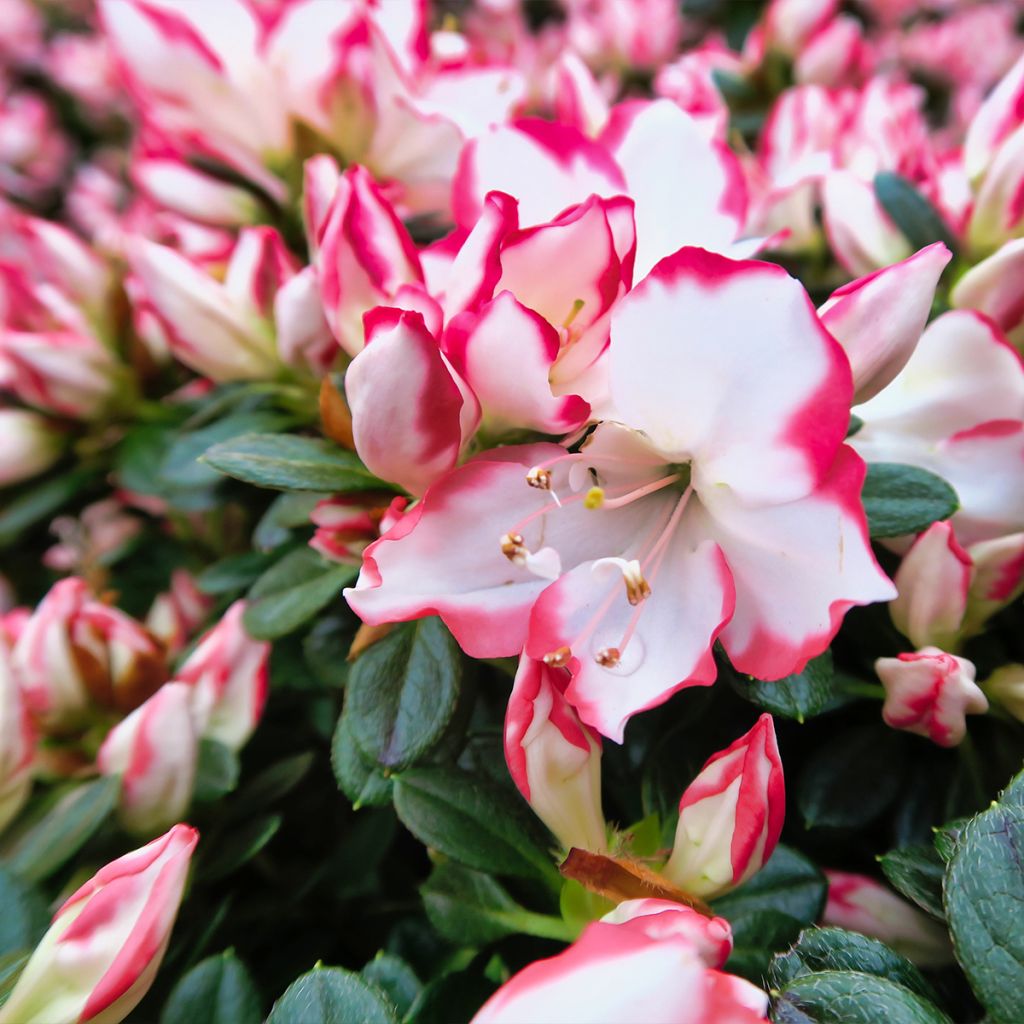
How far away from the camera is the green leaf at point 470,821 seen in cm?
53

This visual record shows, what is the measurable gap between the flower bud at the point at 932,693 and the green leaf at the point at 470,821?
223 millimetres

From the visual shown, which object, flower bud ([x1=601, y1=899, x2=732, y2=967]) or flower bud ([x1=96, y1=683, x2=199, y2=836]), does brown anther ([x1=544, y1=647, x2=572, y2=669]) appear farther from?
flower bud ([x1=96, y1=683, x2=199, y2=836])

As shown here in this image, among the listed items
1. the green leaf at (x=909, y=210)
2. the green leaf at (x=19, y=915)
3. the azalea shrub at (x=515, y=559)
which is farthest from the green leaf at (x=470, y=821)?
the green leaf at (x=909, y=210)

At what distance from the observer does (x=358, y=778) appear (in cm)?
55

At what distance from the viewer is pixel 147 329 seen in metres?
0.94

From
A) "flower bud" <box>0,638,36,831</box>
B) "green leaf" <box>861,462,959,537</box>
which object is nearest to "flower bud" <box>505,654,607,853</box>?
"green leaf" <box>861,462,959,537</box>

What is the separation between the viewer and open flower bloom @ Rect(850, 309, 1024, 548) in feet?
1.97

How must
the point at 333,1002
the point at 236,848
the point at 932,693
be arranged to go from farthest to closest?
the point at 236,848 → the point at 932,693 → the point at 333,1002

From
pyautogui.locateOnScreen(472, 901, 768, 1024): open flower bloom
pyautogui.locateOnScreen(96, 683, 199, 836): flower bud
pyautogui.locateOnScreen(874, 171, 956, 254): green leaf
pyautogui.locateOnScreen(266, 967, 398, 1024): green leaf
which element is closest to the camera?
pyautogui.locateOnScreen(472, 901, 768, 1024): open flower bloom

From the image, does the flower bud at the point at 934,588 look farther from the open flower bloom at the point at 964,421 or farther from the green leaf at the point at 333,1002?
the green leaf at the point at 333,1002

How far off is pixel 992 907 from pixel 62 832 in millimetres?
533

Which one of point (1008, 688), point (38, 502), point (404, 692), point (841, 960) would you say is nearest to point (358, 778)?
point (404, 692)

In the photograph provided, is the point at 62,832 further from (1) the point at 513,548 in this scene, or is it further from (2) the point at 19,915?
(1) the point at 513,548

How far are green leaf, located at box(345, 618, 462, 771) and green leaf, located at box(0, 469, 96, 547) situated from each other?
50cm
